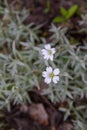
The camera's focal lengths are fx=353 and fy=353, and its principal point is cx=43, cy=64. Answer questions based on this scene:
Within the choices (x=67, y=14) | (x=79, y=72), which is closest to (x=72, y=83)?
(x=79, y=72)

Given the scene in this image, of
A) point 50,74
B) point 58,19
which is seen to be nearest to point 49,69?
point 50,74

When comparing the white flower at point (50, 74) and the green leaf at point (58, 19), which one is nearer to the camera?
the white flower at point (50, 74)

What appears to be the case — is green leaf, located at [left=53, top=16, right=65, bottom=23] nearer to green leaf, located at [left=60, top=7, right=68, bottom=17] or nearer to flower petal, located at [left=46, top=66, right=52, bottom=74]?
green leaf, located at [left=60, top=7, right=68, bottom=17]

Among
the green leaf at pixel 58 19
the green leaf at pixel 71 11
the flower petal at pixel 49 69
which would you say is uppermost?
the green leaf at pixel 71 11

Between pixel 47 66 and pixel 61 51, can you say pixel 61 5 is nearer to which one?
pixel 61 51

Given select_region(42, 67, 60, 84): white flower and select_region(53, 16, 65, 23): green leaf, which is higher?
select_region(53, 16, 65, 23): green leaf

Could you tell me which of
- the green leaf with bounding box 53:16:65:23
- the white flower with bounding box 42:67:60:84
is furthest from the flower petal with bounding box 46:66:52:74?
the green leaf with bounding box 53:16:65:23

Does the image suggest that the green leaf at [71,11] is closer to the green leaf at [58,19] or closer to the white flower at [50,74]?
the green leaf at [58,19]

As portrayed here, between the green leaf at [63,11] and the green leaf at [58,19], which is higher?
the green leaf at [63,11]

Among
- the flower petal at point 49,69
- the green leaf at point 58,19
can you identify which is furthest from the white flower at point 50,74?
the green leaf at point 58,19

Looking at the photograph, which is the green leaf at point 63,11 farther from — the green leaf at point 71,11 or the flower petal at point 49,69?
the flower petal at point 49,69

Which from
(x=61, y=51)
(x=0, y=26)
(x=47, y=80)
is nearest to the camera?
(x=47, y=80)
